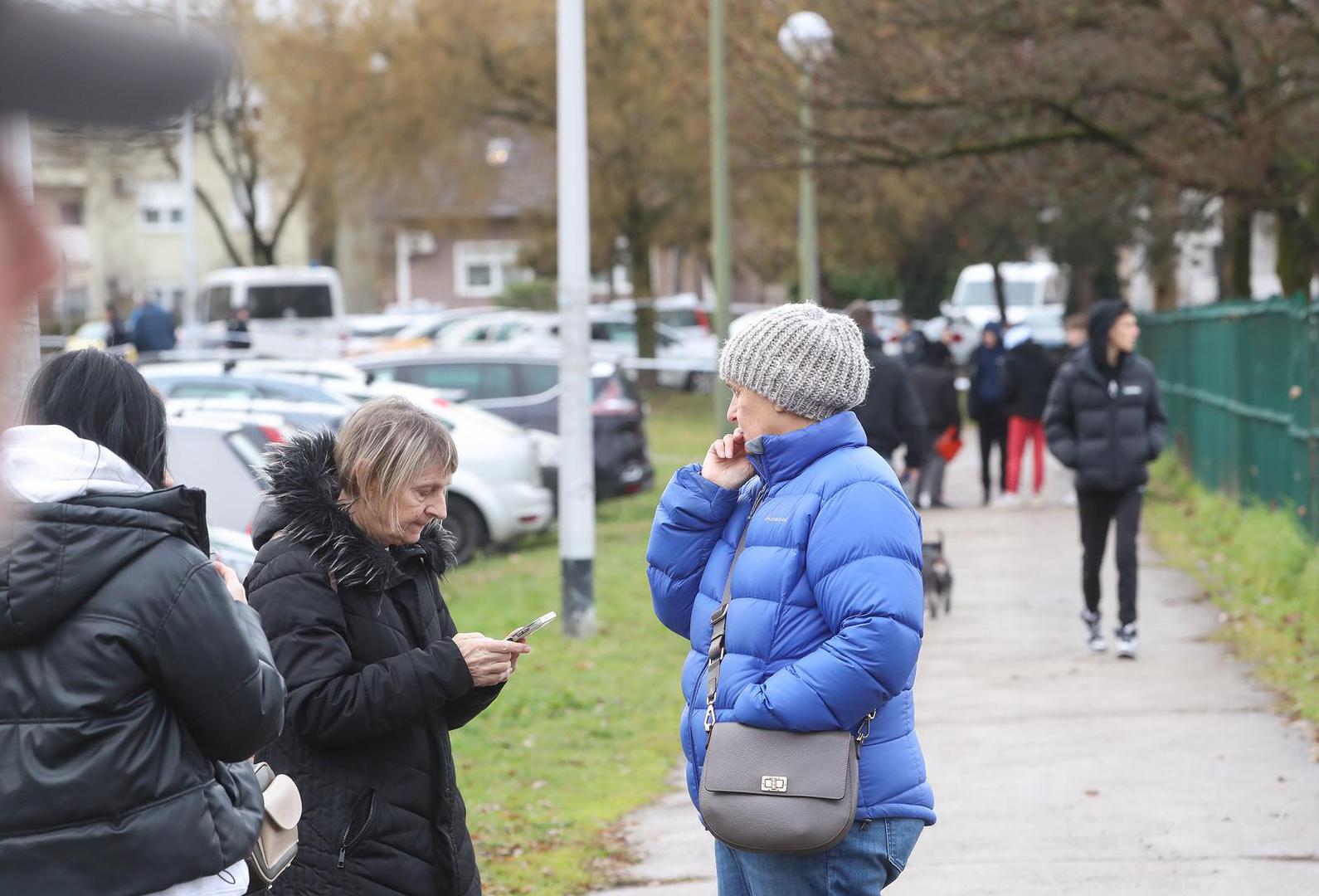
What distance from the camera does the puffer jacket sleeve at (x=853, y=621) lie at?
3.36m

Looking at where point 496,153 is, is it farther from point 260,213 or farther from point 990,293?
point 990,293

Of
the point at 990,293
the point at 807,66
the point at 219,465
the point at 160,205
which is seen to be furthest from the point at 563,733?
the point at 990,293

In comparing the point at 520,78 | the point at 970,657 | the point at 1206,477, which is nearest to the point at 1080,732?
the point at 970,657

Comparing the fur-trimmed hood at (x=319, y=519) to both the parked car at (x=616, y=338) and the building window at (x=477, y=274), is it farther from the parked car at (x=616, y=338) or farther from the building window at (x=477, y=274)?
the building window at (x=477, y=274)

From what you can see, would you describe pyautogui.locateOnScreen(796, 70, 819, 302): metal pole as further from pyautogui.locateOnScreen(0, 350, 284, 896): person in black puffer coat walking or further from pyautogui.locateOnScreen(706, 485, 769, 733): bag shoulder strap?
pyautogui.locateOnScreen(0, 350, 284, 896): person in black puffer coat walking

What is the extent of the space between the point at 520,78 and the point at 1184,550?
22.1m

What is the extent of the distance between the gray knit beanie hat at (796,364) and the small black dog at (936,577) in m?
7.57

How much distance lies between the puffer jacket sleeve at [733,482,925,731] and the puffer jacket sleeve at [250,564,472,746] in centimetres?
63

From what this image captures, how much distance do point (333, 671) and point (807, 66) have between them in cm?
1635

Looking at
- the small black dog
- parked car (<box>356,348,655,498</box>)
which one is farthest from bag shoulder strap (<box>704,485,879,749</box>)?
parked car (<box>356,348,655,498</box>)

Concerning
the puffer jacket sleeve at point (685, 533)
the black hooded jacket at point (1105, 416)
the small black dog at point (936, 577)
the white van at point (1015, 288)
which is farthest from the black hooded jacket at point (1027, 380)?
the white van at point (1015, 288)

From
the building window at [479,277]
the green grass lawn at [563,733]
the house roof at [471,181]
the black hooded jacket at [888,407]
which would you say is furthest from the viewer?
the building window at [479,277]

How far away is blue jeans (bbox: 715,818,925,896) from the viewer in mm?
3520

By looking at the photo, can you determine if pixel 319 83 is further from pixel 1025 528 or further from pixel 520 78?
pixel 1025 528
